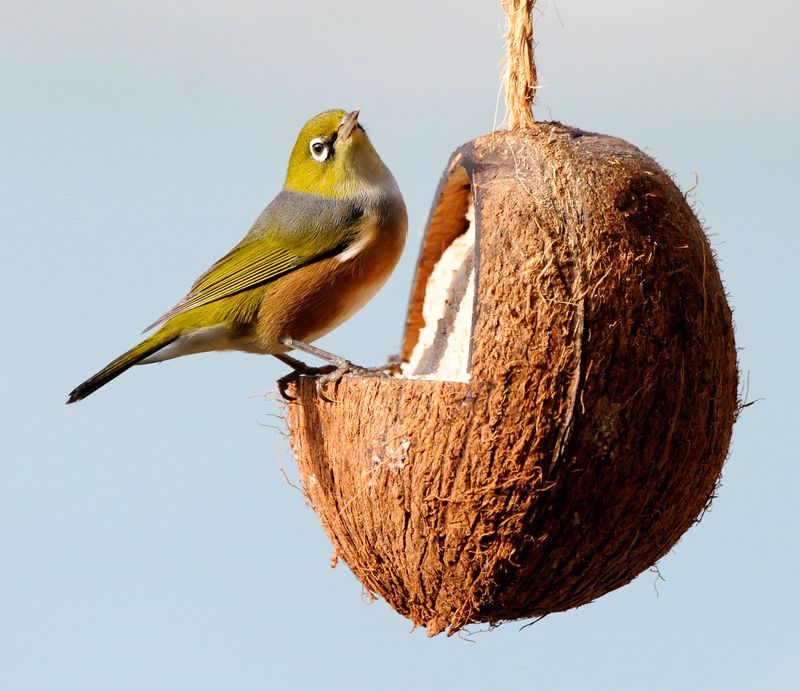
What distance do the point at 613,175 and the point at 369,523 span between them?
1.99 meters

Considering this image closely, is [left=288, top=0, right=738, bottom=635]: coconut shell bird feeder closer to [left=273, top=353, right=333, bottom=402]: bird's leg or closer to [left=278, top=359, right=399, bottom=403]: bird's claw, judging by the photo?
[left=278, top=359, right=399, bottom=403]: bird's claw

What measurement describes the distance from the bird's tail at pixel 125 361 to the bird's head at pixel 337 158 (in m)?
1.15

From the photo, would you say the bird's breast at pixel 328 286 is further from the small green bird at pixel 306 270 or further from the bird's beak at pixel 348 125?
the bird's beak at pixel 348 125

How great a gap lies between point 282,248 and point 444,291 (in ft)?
4.19

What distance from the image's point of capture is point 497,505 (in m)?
4.71

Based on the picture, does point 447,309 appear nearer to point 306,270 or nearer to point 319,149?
point 306,270

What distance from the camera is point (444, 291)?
6715 millimetres

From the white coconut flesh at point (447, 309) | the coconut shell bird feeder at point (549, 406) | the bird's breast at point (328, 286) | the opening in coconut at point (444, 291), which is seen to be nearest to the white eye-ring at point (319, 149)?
the bird's breast at point (328, 286)

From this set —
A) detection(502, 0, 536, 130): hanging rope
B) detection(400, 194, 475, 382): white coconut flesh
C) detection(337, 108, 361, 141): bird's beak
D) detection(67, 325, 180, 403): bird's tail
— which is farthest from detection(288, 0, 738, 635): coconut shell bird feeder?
detection(400, 194, 475, 382): white coconut flesh

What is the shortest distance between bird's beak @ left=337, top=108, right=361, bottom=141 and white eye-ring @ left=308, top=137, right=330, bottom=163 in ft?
0.42

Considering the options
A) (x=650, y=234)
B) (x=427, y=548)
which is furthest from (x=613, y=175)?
(x=427, y=548)

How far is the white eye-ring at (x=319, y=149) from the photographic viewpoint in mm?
5996

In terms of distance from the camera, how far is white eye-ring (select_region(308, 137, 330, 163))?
600 cm

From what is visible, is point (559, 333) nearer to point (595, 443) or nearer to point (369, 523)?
point (595, 443)
